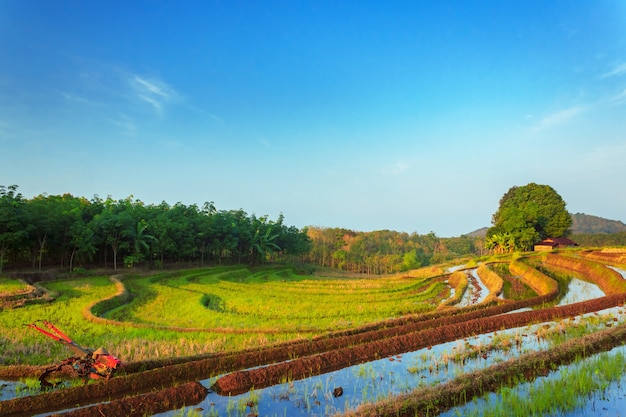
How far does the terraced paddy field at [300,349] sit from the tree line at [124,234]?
13.5 m

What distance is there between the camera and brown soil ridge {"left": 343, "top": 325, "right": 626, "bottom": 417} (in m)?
6.27

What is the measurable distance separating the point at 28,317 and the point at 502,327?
18927 mm

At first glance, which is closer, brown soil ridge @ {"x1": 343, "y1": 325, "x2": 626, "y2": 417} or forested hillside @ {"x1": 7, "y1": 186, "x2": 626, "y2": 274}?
brown soil ridge @ {"x1": 343, "y1": 325, "x2": 626, "y2": 417}

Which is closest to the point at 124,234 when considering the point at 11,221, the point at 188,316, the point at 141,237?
the point at 141,237

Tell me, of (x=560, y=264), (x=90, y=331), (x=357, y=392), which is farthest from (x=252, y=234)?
(x=357, y=392)

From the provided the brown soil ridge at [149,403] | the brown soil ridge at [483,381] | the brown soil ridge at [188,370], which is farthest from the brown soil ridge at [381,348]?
the brown soil ridge at [483,381]

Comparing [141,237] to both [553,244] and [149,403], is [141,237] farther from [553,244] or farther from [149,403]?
[553,244]

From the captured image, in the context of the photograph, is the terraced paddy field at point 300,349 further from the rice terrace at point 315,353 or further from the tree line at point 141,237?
the tree line at point 141,237

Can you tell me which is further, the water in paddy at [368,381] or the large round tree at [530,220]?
the large round tree at [530,220]

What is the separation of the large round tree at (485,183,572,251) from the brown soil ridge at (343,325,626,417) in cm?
4846

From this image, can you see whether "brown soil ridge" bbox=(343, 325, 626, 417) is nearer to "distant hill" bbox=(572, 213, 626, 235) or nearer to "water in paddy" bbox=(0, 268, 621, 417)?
"water in paddy" bbox=(0, 268, 621, 417)

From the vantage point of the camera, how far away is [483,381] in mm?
7363

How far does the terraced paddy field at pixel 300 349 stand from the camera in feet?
23.0

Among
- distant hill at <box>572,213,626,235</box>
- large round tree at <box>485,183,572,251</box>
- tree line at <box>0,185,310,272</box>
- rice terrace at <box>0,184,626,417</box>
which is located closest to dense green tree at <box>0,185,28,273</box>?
tree line at <box>0,185,310,272</box>
